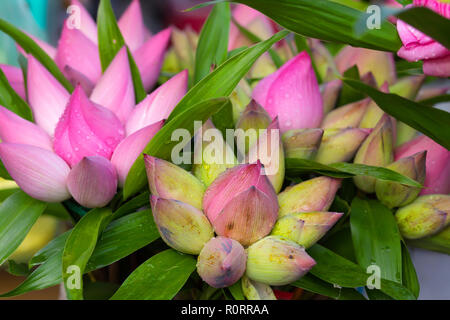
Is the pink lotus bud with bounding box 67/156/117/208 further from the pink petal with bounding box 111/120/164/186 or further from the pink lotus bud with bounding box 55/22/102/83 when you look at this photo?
the pink lotus bud with bounding box 55/22/102/83

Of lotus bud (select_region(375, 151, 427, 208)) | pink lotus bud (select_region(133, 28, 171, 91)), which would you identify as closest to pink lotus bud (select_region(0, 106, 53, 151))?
pink lotus bud (select_region(133, 28, 171, 91))

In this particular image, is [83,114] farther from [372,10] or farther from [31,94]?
[372,10]

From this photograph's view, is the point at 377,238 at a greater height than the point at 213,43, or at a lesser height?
lesser

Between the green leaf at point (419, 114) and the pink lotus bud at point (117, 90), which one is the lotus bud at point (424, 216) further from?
the pink lotus bud at point (117, 90)

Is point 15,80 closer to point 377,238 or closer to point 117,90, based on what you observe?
point 117,90

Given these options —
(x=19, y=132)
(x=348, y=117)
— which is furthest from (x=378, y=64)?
(x=19, y=132)

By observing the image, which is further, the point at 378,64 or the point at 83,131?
the point at 378,64

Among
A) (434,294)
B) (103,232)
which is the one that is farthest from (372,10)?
(434,294)
